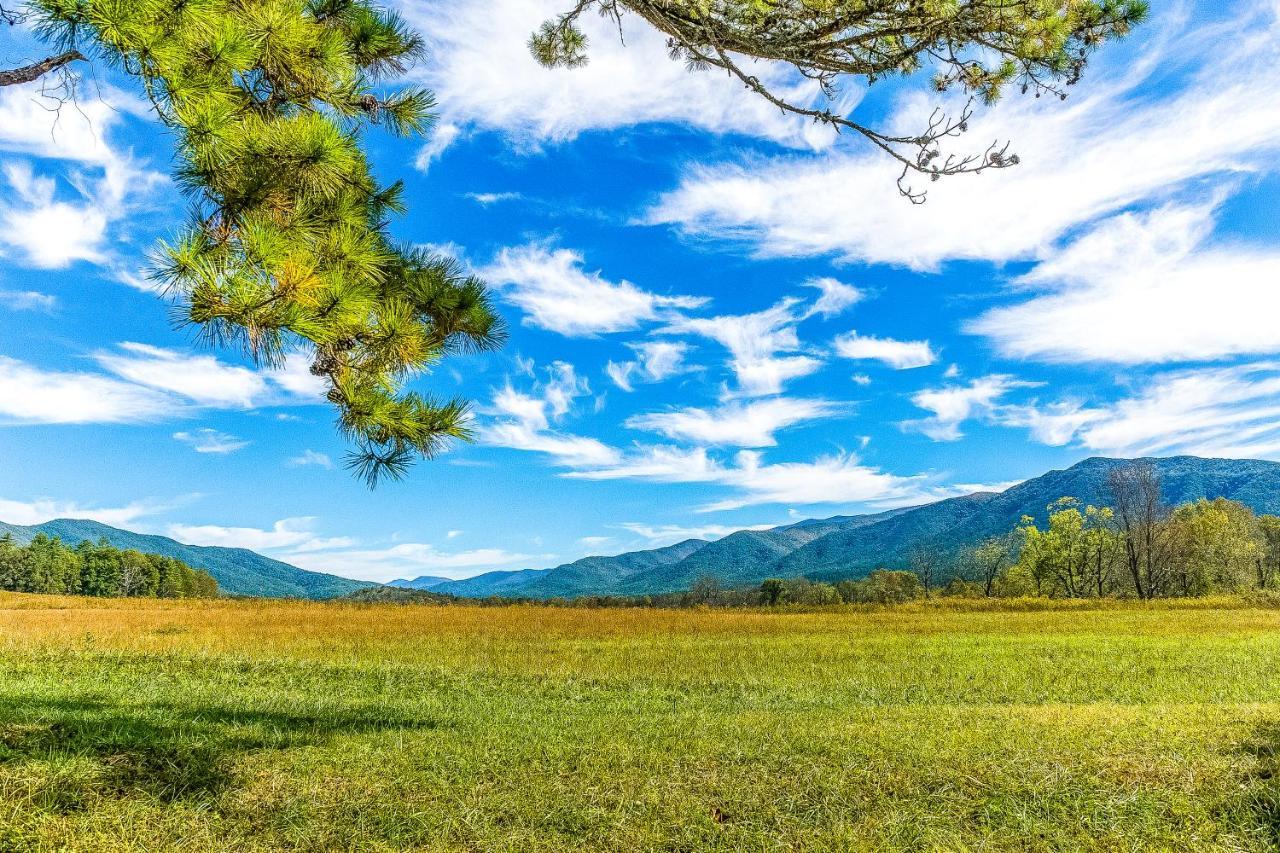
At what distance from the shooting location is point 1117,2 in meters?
6.24

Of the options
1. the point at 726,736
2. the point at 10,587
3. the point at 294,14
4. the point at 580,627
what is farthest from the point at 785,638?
the point at 10,587

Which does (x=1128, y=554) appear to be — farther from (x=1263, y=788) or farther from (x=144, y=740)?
(x=144, y=740)

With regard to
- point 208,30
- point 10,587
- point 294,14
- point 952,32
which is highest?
point 952,32

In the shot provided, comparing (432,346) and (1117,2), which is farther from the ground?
(1117,2)

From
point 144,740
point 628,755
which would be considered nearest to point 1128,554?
point 628,755

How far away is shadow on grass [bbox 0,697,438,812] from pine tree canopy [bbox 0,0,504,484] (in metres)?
3.00

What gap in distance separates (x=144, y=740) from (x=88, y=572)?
10155cm

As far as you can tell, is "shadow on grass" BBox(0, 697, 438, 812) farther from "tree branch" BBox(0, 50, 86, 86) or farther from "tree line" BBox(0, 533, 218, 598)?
"tree line" BBox(0, 533, 218, 598)

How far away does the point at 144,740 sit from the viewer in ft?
20.5

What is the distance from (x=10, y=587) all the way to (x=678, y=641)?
9771cm

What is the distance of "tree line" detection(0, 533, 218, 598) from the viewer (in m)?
79.9

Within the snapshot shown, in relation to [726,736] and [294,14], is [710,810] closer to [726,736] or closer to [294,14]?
[726,736]

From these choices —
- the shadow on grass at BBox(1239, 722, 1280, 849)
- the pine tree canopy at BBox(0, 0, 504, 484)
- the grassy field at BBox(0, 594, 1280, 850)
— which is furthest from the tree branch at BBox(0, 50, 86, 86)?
the shadow on grass at BBox(1239, 722, 1280, 849)

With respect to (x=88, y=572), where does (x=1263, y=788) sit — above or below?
above
